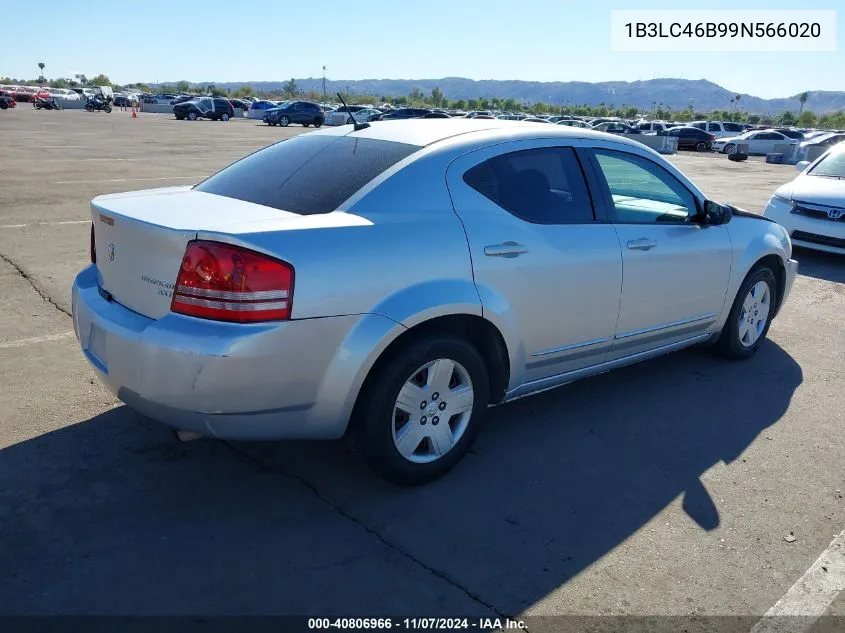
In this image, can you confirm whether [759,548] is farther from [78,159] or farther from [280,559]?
[78,159]

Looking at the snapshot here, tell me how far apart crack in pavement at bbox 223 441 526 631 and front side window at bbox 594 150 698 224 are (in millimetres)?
2265

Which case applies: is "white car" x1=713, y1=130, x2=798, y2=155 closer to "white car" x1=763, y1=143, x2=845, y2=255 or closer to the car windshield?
the car windshield

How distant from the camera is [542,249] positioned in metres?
3.81

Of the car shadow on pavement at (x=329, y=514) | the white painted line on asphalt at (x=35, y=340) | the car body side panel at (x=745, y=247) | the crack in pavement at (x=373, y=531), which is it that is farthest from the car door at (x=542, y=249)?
the white painted line on asphalt at (x=35, y=340)

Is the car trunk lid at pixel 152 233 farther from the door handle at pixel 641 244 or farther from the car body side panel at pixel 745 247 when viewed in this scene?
the car body side panel at pixel 745 247

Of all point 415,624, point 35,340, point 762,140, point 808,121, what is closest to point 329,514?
point 415,624

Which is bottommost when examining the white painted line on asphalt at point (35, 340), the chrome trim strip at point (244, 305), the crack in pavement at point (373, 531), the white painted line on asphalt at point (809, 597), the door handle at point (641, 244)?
the white painted line on asphalt at point (809, 597)

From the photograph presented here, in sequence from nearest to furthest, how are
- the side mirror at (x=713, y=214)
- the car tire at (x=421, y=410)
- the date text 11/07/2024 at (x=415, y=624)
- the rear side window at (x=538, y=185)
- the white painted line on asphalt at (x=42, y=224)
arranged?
the date text 11/07/2024 at (x=415, y=624)
the car tire at (x=421, y=410)
the rear side window at (x=538, y=185)
the side mirror at (x=713, y=214)
the white painted line on asphalt at (x=42, y=224)

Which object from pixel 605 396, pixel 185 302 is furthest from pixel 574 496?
pixel 185 302

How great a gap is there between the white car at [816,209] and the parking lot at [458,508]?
454 cm

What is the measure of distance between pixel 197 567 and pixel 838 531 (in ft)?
9.25

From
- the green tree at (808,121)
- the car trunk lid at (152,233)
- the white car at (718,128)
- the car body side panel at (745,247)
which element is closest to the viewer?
the car trunk lid at (152,233)

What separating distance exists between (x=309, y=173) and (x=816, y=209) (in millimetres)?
7903

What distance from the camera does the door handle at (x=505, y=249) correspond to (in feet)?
11.8
